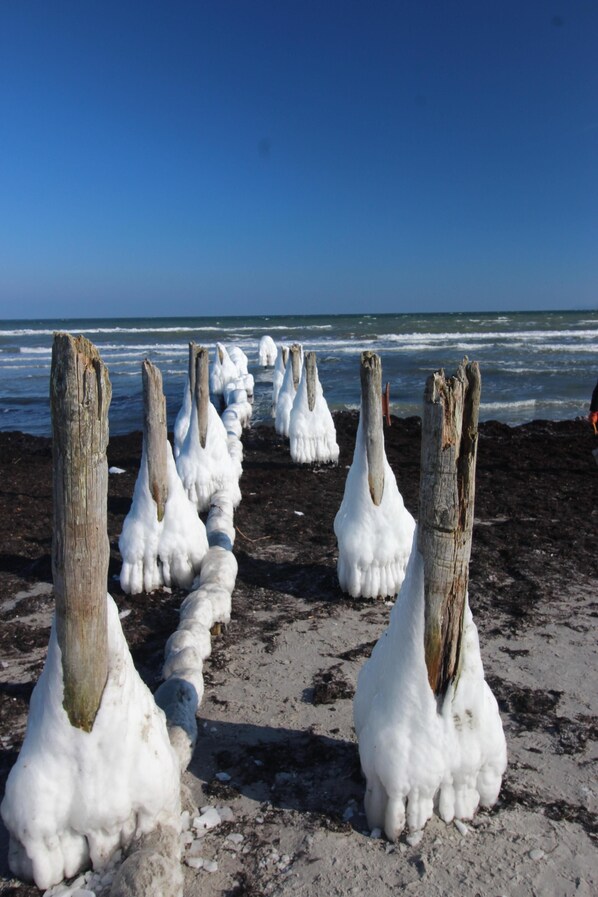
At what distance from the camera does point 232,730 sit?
4.77 m

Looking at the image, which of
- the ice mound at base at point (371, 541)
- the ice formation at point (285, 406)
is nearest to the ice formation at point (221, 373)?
the ice formation at point (285, 406)

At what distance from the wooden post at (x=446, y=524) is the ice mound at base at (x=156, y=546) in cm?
398

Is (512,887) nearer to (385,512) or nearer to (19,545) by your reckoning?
(385,512)

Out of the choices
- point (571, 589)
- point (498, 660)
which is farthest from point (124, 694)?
point (571, 589)

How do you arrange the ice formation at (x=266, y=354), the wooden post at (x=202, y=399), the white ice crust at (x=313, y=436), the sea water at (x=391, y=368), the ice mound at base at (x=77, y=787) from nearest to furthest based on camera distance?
the ice mound at base at (x=77, y=787)
the wooden post at (x=202, y=399)
the white ice crust at (x=313, y=436)
the sea water at (x=391, y=368)
the ice formation at (x=266, y=354)

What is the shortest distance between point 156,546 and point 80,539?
3.74m

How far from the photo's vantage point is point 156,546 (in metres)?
7.21

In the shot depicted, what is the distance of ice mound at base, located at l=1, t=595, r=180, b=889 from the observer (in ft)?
11.2

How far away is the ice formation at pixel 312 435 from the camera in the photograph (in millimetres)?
13234

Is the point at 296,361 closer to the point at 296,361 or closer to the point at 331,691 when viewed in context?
the point at 296,361

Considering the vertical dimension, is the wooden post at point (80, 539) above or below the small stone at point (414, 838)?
above

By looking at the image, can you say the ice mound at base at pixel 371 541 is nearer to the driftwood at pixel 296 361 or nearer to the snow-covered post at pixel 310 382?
the snow-covered post at pixel 310 382

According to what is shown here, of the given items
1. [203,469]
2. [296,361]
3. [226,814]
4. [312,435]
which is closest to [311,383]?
[312,435]

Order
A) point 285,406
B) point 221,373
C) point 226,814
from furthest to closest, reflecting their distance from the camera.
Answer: point 221,373
point 285,406
point 226,814
